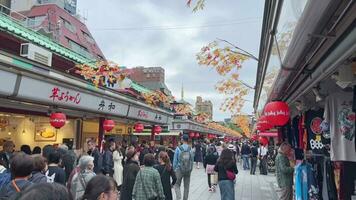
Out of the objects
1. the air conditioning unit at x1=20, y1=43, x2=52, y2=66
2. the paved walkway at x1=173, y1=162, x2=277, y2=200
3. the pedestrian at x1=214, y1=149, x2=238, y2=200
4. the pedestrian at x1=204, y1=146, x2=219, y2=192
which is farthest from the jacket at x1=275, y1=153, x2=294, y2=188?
the air conditioning unit at x1=20, y1=43, x2=52, y2=66

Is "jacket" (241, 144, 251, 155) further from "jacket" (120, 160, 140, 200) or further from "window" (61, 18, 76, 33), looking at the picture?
"window" (61, 18, 76, 33)

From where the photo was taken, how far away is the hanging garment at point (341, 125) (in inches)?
196

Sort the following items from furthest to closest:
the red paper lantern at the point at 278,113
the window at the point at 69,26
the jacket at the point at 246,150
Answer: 1. the window at the point at 69,26
2. the jacket at the point at 246,150
3. the red paper lantern at the point at 278,113

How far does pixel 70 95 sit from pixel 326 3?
1018cm

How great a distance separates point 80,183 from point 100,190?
299 centimetres

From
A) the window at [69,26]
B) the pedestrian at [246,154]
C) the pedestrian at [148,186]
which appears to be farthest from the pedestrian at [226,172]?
the window at [69,26]

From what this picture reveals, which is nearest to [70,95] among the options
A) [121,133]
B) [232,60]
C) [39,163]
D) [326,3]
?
[232,60]

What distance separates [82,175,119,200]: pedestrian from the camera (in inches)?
114

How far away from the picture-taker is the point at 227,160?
8367 millimetres

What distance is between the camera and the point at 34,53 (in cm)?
963

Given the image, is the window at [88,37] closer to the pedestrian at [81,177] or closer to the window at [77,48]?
the window at [77,48]

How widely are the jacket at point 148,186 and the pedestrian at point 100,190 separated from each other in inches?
141

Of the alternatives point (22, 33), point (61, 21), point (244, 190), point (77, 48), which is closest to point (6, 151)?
point (22, 33)

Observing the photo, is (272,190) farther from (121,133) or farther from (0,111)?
(121,133)
